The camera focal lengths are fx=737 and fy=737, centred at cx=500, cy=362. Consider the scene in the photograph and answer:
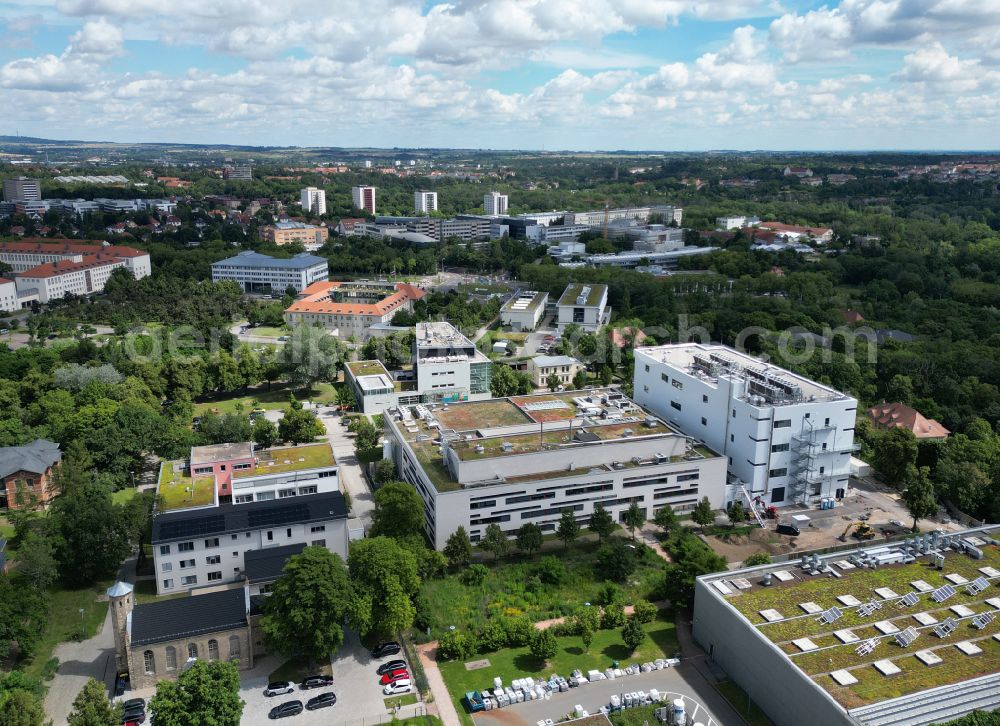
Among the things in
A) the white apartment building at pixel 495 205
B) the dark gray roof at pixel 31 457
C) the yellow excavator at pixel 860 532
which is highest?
the white apartment building at pixel 495 205

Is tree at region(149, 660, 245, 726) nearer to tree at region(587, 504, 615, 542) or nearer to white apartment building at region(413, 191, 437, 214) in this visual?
tree at region(587, 504, 615, 542)

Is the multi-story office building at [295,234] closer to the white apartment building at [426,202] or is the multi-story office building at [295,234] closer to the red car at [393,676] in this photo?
the white apartment building at [426,202]

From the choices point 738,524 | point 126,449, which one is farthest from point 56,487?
point 738,524

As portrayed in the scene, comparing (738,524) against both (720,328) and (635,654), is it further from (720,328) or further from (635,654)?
(720,328)

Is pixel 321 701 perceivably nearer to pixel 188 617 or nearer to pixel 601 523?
pixel 188 617

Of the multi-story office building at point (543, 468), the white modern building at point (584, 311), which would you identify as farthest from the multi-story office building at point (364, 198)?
the multi-story office building at point (543, 468)

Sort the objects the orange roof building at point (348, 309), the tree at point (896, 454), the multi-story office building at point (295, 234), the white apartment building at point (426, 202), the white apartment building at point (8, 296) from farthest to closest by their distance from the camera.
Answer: the white apartment building at point (426, 202)
the multi-story office building at point (295, 234)
the white apartment building at point (8, 296)
the orange roof building at point (348, 309)
the tree at point (896, 454)
